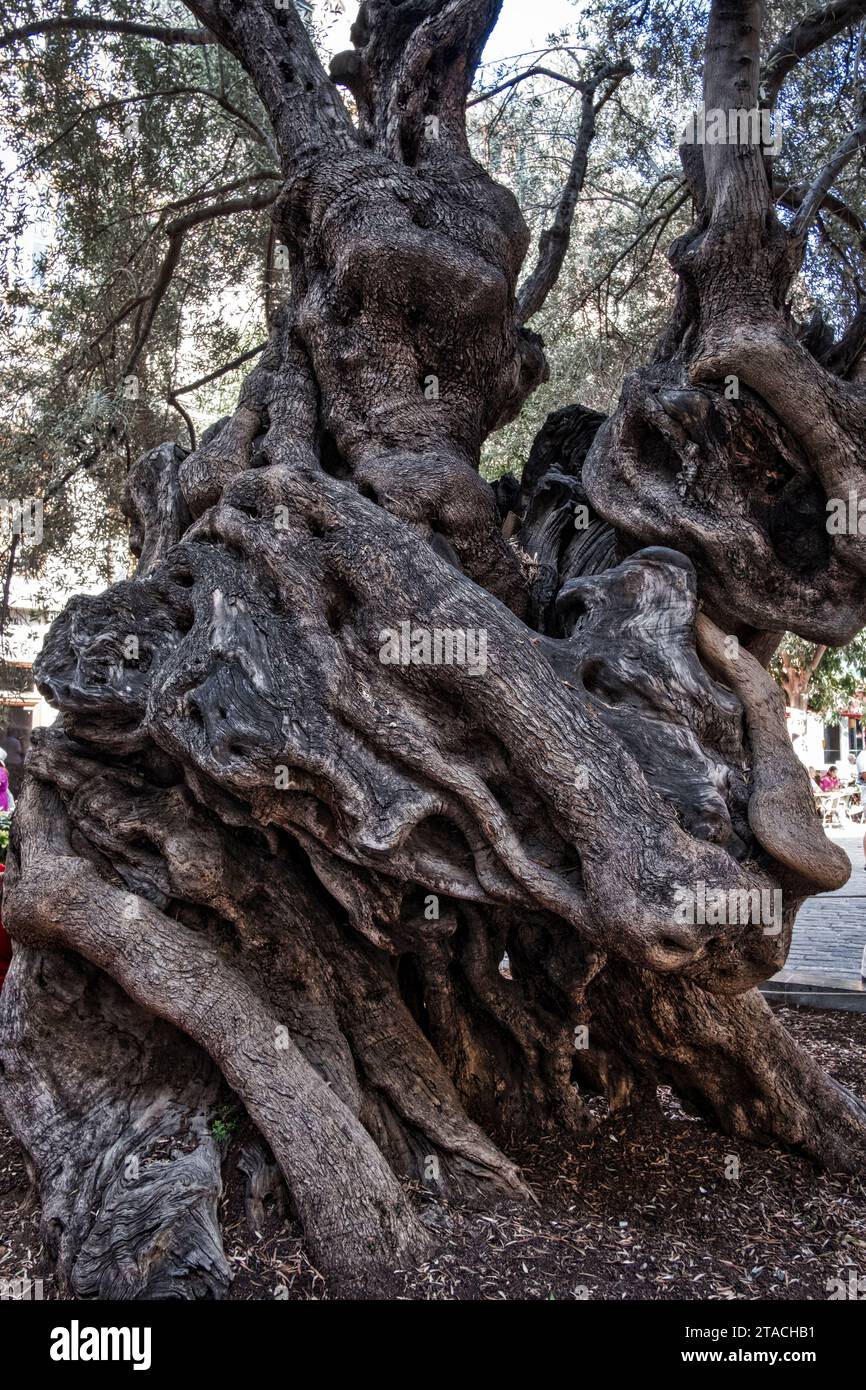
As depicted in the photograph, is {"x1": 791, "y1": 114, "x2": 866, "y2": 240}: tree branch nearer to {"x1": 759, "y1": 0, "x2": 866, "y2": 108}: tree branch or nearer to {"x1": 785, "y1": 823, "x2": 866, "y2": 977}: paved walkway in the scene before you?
{"x1": 759, "y1": 0, "x2": 866, "y2": 108}: tree branch

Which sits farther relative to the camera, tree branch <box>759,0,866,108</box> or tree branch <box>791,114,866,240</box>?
tree branch <box>759,0,866,108</box>

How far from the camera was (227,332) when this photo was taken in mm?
9617

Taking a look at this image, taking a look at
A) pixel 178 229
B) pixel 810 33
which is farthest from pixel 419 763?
pixel 178 229

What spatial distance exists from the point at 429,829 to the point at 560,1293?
1590 millimetres

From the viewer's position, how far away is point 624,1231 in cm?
376

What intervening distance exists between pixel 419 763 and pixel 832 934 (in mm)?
8597

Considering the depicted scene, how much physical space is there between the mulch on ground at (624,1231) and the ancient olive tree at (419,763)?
127mm

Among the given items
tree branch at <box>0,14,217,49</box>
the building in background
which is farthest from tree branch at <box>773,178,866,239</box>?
the building in background

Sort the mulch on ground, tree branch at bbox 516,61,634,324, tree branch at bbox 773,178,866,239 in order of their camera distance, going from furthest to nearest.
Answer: tree branch at bbox 516,61,634,324
tree branch at bbox 773,178,866,239
the mulch on ground

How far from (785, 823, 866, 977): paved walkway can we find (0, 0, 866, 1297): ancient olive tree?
181 inches

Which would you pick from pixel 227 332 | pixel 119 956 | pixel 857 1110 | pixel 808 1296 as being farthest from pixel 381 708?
pixel 227 332

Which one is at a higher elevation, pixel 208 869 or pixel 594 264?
pixel 594 264

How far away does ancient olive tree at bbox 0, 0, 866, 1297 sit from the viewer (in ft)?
11.6

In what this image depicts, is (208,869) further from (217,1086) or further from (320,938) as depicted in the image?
(217,1086)
